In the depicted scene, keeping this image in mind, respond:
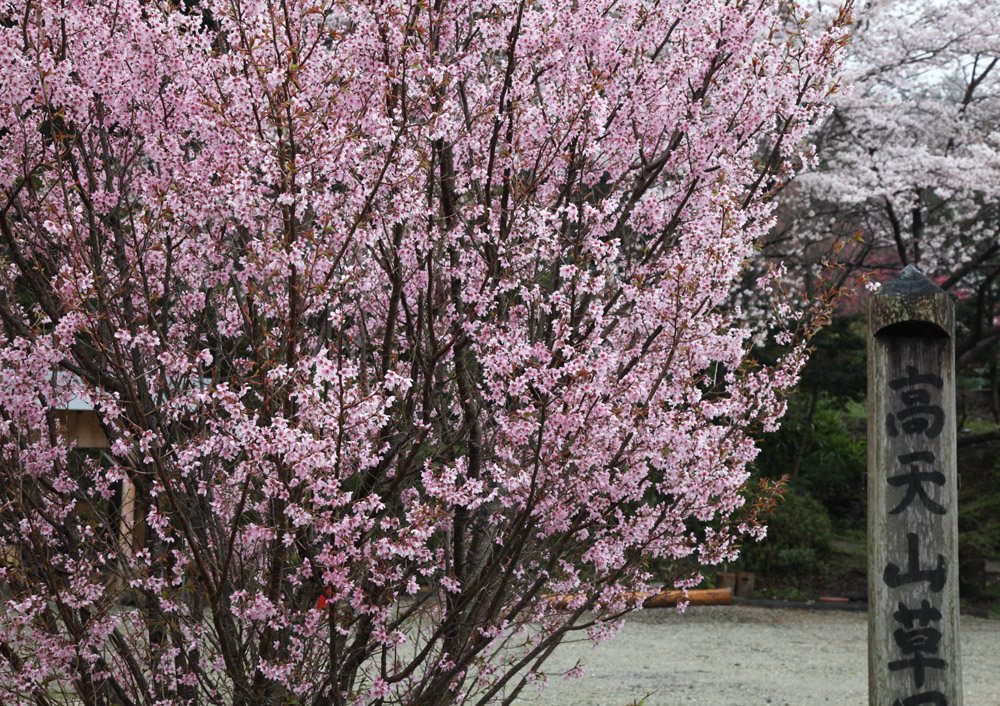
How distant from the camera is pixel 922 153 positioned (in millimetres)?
12234

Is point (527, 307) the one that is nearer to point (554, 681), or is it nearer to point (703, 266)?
point (703, 266)

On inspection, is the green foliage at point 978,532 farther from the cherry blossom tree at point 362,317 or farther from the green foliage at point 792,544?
the cherry blossom tree at point 362,317

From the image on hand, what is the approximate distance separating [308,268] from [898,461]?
2.27 metres

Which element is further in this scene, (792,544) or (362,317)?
(792,544)

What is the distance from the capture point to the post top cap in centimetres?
362

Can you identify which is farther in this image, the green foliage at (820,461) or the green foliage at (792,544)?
the green foliage at (820,461)

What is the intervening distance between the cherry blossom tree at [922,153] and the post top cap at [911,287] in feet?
29.8

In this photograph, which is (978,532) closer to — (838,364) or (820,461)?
(838,364)

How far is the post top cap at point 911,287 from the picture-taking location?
142 inches

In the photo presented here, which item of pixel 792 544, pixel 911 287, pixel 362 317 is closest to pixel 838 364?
pixel 792 544

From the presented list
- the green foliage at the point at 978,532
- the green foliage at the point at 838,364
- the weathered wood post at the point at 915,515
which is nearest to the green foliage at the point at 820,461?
the green foliage at the point at 838,364

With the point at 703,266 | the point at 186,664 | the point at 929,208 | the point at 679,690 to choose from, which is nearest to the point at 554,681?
the point at 679,690

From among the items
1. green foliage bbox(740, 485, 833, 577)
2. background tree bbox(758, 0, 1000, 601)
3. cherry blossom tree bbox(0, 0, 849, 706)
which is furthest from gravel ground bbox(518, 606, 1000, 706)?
cherry blossom tree bbox(0, 0, 849, 706)

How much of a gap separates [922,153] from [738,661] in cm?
692
